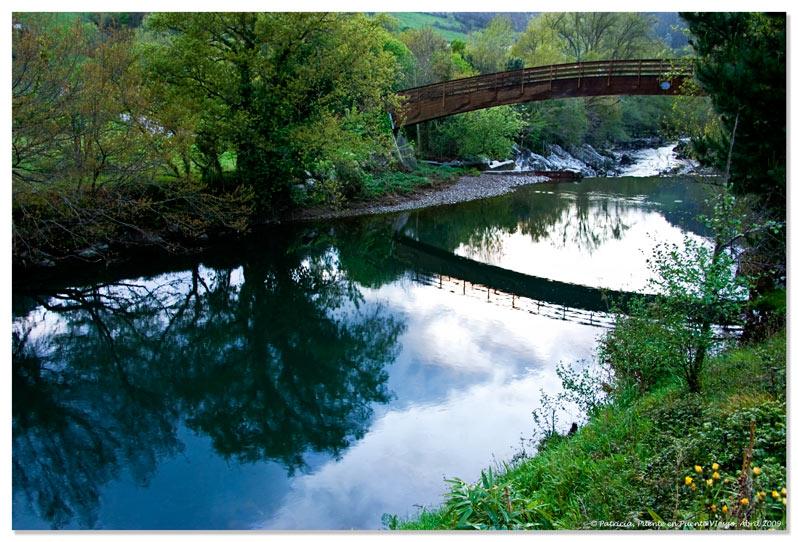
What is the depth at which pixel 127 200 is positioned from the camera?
17766 millimetres

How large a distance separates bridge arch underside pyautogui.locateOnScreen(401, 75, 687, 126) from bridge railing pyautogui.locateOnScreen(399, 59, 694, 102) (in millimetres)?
52

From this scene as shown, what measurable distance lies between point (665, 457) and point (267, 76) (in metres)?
17.7

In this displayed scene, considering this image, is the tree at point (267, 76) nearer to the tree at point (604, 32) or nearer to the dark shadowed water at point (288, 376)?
the dark shadowed water at point (288, 376)

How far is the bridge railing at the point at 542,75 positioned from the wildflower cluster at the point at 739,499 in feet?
70.1

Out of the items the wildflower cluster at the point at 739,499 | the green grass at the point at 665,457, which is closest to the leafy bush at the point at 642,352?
the green grass at the point at 665,457

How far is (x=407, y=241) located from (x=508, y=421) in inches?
527

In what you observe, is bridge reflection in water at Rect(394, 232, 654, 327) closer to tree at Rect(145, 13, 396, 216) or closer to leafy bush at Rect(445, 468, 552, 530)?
tree at Rect(145, 13, 396, 216)

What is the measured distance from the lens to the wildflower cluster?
5.49m

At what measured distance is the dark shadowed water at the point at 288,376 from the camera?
831cm

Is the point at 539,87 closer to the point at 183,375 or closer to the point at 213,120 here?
the point at 213,120

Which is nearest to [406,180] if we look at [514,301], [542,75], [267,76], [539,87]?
[539,87]

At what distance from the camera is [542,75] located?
2762 centimetres

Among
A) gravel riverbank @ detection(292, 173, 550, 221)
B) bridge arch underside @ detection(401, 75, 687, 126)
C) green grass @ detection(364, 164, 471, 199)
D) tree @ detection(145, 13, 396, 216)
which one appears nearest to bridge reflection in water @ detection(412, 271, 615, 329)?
tree @ detection(145, 13, 396, 216)
